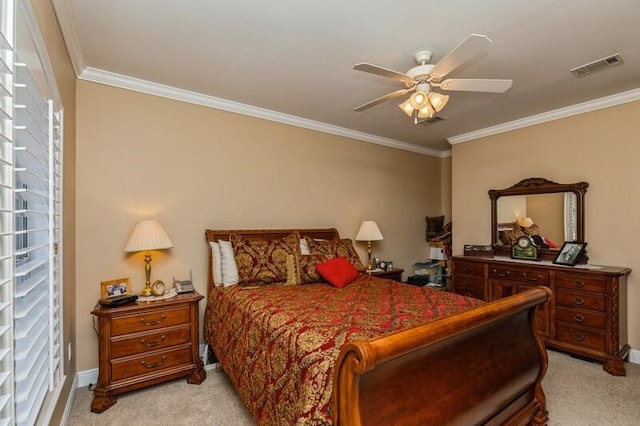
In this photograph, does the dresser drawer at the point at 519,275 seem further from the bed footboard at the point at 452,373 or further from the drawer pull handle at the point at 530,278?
the bed footboard at the point at 452,373

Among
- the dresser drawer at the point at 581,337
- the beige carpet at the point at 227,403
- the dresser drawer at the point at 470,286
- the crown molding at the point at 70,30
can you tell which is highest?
the crown molding at the point at 70,30

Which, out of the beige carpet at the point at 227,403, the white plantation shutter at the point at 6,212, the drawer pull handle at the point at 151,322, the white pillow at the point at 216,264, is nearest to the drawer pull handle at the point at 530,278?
the beige carpet at the point at 227,403

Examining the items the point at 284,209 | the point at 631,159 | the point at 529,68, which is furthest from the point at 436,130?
the point at 284,209

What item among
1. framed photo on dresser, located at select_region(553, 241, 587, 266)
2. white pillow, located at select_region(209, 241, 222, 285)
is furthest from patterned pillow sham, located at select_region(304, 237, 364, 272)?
framed photo on dresser, located at select_region(553, 241, 587, 266)

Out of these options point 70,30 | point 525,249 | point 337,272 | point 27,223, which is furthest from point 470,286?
point 70,30

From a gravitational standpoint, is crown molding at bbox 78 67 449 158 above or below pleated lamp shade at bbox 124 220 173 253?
above

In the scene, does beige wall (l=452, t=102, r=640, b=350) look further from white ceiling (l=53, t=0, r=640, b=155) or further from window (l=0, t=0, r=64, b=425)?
window (l=0, t=0, r=64, b=425)

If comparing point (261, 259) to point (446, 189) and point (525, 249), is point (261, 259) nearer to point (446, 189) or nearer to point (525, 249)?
point (525, 249)

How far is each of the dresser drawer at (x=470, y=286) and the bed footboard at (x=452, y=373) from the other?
180cm

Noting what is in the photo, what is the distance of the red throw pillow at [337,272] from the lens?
9.80 feet

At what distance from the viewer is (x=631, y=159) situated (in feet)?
10.4

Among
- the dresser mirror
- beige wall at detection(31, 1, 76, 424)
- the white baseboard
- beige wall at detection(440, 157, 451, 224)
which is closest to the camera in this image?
beige wall at detection(31, 1, 76, 424)

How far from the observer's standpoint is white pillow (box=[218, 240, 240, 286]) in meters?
3.02

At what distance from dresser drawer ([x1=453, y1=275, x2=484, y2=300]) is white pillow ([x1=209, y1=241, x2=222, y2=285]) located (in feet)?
9.54
